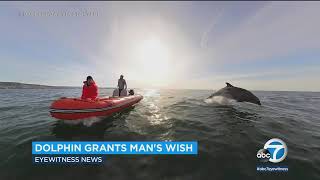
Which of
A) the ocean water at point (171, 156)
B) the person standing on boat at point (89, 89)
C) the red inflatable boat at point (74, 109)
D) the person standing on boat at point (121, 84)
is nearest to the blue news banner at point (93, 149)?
the ocean water at point (171, 156)

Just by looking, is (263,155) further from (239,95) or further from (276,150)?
(239,95)

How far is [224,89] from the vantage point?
1758 centimetres

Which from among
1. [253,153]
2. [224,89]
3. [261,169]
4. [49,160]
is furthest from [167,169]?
[224,89]

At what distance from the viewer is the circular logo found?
5549 millimetres

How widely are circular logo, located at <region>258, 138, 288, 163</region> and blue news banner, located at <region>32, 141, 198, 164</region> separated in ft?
8.41

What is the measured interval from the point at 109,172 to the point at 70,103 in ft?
17.2

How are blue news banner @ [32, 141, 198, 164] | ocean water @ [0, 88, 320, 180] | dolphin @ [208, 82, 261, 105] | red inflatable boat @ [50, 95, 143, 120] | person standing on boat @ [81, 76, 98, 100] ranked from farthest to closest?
1. dolphin @ [208, 82, 261, 105]
2. person standing on boat @ [81, 76, 98, 100]
3. red inflatable boat @ [50, 95, 143, 120]
4. blue news banner @ [32, 141, 198, 164]
5. ocean water @ [0, 88, 320, 180]

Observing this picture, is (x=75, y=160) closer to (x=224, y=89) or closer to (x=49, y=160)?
(x=49, y=160)

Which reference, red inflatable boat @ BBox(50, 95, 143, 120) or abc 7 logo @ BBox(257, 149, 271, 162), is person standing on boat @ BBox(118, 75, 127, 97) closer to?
red inflatable boat @ BBox(50, 95, 143, 120)

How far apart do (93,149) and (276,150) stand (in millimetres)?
6679

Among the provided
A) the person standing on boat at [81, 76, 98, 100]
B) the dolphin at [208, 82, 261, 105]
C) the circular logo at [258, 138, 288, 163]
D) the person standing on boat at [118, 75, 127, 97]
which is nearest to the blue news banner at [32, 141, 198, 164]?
the circular logo at [258, 138, 288, 163]

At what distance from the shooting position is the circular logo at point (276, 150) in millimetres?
5549

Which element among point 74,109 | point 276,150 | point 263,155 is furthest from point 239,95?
point 74,109

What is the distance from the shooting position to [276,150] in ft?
20.4
